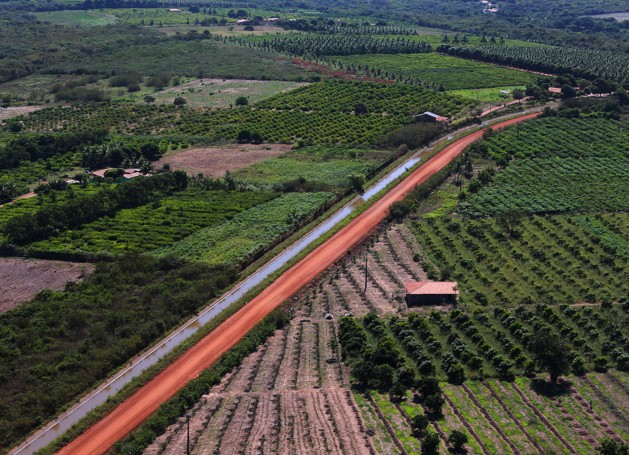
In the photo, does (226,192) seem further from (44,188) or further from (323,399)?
(323,399)

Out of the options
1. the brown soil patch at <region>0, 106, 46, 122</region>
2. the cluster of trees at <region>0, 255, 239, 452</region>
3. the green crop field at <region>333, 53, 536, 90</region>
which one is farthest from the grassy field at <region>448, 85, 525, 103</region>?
the cluster of trees at <region>0, 255, 239, 452</region>

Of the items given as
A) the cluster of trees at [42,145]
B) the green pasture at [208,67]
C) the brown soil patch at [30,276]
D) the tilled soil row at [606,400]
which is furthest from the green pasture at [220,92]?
the tilled soil row at [606,400]

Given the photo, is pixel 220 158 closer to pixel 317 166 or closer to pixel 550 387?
pixel 317 166

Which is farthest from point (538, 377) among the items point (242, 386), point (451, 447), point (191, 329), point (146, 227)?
A: point (146, 227)

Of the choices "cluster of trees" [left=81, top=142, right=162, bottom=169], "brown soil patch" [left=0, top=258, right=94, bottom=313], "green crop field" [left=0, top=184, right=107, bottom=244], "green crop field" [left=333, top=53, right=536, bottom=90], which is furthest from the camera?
"green crop field" [left=333, top=53, right=536, bottom=90]

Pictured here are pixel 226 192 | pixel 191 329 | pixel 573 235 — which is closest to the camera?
pixel 191 329

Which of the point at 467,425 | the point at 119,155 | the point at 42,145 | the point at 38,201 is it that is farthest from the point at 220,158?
the point at 467,425

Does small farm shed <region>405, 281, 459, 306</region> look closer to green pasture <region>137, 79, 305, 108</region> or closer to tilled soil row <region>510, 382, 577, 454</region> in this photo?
tilled soil row <region>510, 382, 577, 454</region>
